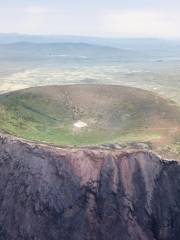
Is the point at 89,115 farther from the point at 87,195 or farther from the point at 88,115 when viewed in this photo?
the point at 87,195

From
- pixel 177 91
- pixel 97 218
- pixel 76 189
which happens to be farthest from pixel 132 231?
pixel 177 91

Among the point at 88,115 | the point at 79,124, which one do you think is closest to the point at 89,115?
the point at 88,115

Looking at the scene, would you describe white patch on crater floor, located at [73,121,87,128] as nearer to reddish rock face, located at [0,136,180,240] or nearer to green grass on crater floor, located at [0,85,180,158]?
green grass on crater floor, located at [0,85,180,158]

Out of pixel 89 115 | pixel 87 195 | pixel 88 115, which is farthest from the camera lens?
pixel 89 115

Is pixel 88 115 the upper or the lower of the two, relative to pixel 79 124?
upper

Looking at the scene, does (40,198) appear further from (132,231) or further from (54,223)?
(132,231)

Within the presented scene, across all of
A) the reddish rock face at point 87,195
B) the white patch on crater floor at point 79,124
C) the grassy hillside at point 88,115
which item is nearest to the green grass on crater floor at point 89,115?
the grassy hillside at point 88,115

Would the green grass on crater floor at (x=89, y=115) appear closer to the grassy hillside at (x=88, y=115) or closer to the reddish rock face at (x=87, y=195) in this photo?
the grassy hillside at (x=88, y=115)
